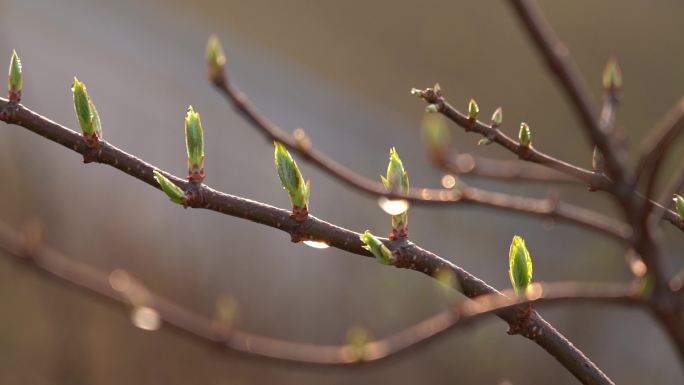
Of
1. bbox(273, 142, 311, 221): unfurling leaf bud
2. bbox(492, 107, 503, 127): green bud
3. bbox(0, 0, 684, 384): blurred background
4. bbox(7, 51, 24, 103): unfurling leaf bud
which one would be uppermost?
bbox(0, 0, 684, 384): blurred background

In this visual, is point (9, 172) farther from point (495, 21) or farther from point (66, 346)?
point (495, 21)

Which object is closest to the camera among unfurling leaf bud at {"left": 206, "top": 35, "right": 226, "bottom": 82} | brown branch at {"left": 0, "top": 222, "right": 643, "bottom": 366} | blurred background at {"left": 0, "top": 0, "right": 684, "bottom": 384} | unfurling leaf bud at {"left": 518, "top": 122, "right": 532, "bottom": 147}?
brown branch at {"left": 0, "top": 222, "right": 643, "bottom": 366}

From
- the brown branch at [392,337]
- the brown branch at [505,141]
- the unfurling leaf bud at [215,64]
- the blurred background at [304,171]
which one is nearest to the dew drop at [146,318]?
the brown branch at [392,337]

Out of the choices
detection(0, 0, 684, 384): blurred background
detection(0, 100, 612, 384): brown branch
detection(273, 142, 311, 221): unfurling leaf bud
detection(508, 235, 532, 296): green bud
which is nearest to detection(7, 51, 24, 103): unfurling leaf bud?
detection(0, 100, 612, 384): brown branch

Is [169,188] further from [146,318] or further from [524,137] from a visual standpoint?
[146,318]

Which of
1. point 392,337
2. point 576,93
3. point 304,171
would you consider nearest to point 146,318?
point 392,337

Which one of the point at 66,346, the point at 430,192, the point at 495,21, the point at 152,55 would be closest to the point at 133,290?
the point at 430,192

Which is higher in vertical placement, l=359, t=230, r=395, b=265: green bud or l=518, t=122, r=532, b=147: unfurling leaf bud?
l=518, t=122, r=532, b=147: unfurling leaf bud

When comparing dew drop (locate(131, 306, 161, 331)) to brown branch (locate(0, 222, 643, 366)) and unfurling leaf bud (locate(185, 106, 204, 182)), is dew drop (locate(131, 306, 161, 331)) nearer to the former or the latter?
brown branch (locate(0, 222, 643, 366))
